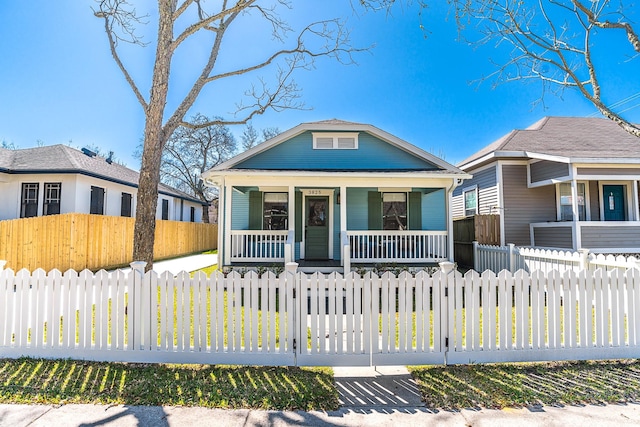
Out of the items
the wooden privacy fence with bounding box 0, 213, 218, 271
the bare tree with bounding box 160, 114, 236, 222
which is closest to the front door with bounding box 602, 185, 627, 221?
the wooden privacy fence with bounding box 0, 213, 218, 271

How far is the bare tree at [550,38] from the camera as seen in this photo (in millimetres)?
6819

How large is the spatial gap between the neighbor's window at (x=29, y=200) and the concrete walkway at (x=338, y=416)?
13372 millimetres

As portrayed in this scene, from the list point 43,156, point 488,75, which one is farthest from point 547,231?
point 43,156

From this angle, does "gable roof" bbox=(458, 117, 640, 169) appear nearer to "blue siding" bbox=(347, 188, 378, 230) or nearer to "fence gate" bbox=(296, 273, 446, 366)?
"blue siding" bbox=(347, 188, 378, 230)

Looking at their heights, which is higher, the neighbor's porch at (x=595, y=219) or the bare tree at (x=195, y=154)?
the bare tree at (x=195, y=154)

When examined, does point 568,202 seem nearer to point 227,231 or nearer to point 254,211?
point 254,211

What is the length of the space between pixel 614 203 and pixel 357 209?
868cm

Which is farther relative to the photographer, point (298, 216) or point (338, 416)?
point (298, 216)

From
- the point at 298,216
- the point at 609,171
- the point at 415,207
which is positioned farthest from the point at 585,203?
the point at 298,216

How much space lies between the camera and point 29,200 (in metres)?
13.1

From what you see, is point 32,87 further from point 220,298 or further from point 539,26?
point 539,26

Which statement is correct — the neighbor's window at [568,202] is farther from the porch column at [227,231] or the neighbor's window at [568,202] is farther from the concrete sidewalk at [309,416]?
the porch column at [227,231]

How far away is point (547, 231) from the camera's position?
10.9 metres

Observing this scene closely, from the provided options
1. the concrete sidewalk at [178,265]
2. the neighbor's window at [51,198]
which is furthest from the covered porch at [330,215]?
the neighbor's window at [51,198]
